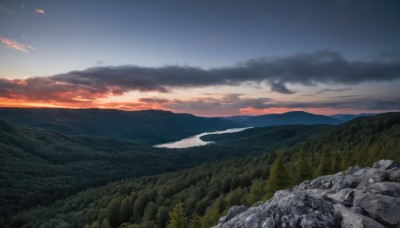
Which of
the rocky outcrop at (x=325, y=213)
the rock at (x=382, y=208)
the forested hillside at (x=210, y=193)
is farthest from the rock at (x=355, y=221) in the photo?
the forested hillside at (x=210, y=193)

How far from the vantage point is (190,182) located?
17012cm

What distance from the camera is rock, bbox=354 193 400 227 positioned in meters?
15.5

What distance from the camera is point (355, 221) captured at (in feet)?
48.9

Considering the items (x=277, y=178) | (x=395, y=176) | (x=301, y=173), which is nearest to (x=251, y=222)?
(x=395, y=176)

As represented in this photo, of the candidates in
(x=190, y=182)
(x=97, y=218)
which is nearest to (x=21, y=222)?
(x=97, y=218)

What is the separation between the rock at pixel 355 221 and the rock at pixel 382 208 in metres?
1.23

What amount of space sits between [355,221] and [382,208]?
2.96 metres

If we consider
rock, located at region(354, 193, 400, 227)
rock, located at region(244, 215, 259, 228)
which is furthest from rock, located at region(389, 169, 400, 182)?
rock, located at region(244, 215, 259, 228)

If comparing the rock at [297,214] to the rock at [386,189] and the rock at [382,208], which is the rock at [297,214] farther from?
the rock at [386,189]

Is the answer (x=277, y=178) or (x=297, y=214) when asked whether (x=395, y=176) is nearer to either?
(x=297, y=214)

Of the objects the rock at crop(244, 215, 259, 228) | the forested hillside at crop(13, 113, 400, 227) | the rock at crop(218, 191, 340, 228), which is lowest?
the forested hillside at crop(13, 113, 400, 227)

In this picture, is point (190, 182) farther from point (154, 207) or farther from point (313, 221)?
point (313, 221)

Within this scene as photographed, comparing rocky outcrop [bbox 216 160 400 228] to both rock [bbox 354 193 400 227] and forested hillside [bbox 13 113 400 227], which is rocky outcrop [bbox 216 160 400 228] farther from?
forested hillside [bbox 13 113 400 227]

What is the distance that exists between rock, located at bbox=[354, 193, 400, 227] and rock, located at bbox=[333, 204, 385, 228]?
1231 millimetres
